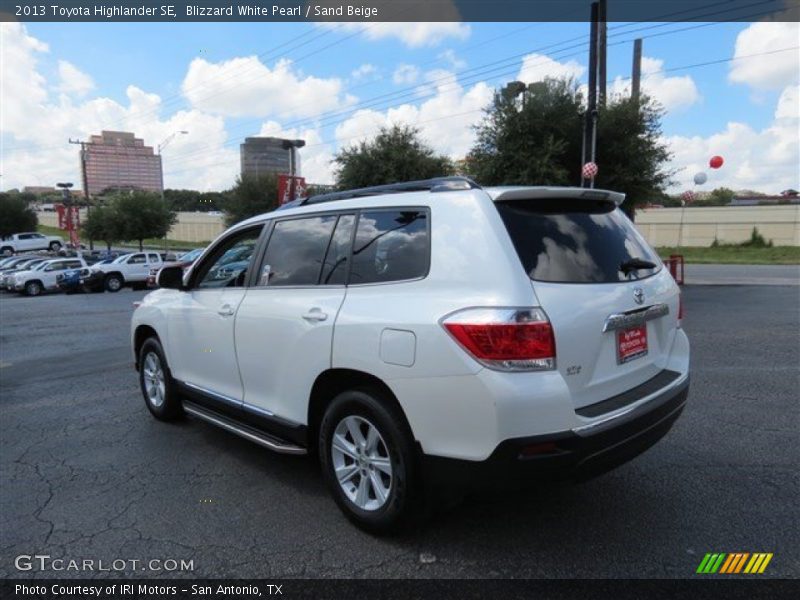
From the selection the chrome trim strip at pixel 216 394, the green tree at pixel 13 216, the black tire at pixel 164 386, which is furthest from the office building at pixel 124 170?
the chrome trim strip at pixel 216 394

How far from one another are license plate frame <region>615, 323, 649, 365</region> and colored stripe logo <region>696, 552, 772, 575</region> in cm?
104

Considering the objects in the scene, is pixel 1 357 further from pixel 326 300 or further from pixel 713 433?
pixel 713 433

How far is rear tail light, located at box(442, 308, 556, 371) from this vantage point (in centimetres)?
259

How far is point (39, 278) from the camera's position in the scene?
26.1m

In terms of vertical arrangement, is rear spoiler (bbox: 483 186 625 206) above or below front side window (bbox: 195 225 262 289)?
above

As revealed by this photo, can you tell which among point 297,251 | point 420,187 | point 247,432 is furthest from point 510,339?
point 247,432

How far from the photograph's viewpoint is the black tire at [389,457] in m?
2.87

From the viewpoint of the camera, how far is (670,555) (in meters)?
2.90

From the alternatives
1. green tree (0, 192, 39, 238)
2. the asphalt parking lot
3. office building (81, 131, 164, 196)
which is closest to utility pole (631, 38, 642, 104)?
the asphalt parking lot

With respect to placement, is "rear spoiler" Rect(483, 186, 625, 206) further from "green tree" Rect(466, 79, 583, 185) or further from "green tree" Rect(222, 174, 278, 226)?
"green tree" Rect(222, 174, 278, 226)

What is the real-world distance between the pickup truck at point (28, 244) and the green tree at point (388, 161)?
37.7 meters

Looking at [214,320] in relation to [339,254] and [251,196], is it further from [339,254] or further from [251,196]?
[251,196]

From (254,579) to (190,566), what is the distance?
376 mm

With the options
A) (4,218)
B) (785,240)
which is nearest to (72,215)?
(4,218)
